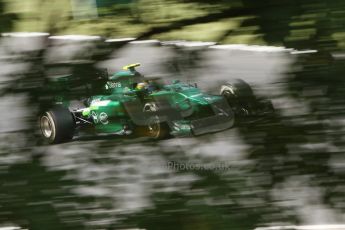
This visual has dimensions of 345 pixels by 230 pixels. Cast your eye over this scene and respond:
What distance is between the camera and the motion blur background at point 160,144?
2.28m

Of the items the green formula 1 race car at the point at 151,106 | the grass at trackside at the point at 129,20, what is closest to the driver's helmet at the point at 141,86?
the green formula 1 race car at the point at 151,106

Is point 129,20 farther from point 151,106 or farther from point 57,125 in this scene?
point 57,125

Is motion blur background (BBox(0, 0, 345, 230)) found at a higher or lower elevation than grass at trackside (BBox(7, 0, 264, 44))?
lower

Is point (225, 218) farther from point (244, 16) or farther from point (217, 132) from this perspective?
point (244, 16)

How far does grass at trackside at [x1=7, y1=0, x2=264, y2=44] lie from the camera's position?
2.29 m

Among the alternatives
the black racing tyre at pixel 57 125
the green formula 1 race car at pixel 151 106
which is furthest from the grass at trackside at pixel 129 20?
the black racing tyre at pixel 57 125

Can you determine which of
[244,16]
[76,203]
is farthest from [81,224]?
[244,16]

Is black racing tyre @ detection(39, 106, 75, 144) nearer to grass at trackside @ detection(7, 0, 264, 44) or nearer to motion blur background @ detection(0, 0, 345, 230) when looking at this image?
motion blur background @ detection(0, 0, 345, 230)

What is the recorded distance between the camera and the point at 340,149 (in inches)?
89.9

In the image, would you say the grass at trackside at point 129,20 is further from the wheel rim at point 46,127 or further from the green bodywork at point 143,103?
the wheel rim at point 46,127

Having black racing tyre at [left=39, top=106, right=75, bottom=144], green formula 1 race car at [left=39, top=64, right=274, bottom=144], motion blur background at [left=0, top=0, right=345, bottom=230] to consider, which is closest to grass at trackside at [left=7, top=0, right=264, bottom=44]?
motion blur background at [left=0, top=0, right=345, bottom=230]

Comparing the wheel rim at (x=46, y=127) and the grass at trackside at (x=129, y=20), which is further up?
the grass at trackside at (x=129, y=20)

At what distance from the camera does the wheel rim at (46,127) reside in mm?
2357

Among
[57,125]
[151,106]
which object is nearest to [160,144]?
[151,106]
